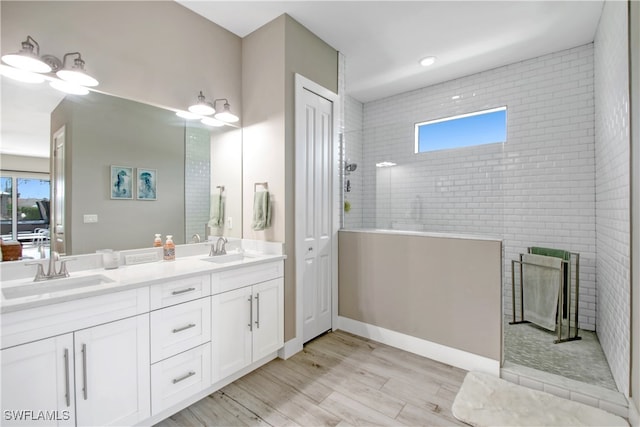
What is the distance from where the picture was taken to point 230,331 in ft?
6.79

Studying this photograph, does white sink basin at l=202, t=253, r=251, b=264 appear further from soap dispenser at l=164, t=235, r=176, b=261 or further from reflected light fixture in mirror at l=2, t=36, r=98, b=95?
reflected light fixture in mirror at l=2, t=36, r=98, b=95

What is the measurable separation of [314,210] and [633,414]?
2.54 meters

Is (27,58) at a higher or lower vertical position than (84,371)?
higher

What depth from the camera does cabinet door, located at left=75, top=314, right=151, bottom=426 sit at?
141 cm

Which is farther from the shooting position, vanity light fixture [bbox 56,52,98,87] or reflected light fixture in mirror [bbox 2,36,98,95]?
vanity light fixture [bbox 56,52,98,87]

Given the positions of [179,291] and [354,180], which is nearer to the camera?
[179,291]

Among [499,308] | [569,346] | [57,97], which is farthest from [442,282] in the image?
[57,97]

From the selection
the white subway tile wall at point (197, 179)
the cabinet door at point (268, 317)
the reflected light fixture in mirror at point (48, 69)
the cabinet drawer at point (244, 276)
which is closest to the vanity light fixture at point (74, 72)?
the reflected light fixture in mirror at point (48, 69)

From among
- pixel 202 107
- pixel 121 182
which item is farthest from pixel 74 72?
pixel 202 107

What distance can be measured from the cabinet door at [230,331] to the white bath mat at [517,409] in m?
1.50

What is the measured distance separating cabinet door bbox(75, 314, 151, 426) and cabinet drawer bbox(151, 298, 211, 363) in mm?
59

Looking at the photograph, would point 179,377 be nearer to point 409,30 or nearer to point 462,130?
point 409,30

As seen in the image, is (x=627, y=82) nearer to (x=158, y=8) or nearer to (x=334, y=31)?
(x=334, y=31)

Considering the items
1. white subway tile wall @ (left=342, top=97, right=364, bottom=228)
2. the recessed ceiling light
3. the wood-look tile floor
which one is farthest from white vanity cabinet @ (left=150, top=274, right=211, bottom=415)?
the recessed ceiling light
